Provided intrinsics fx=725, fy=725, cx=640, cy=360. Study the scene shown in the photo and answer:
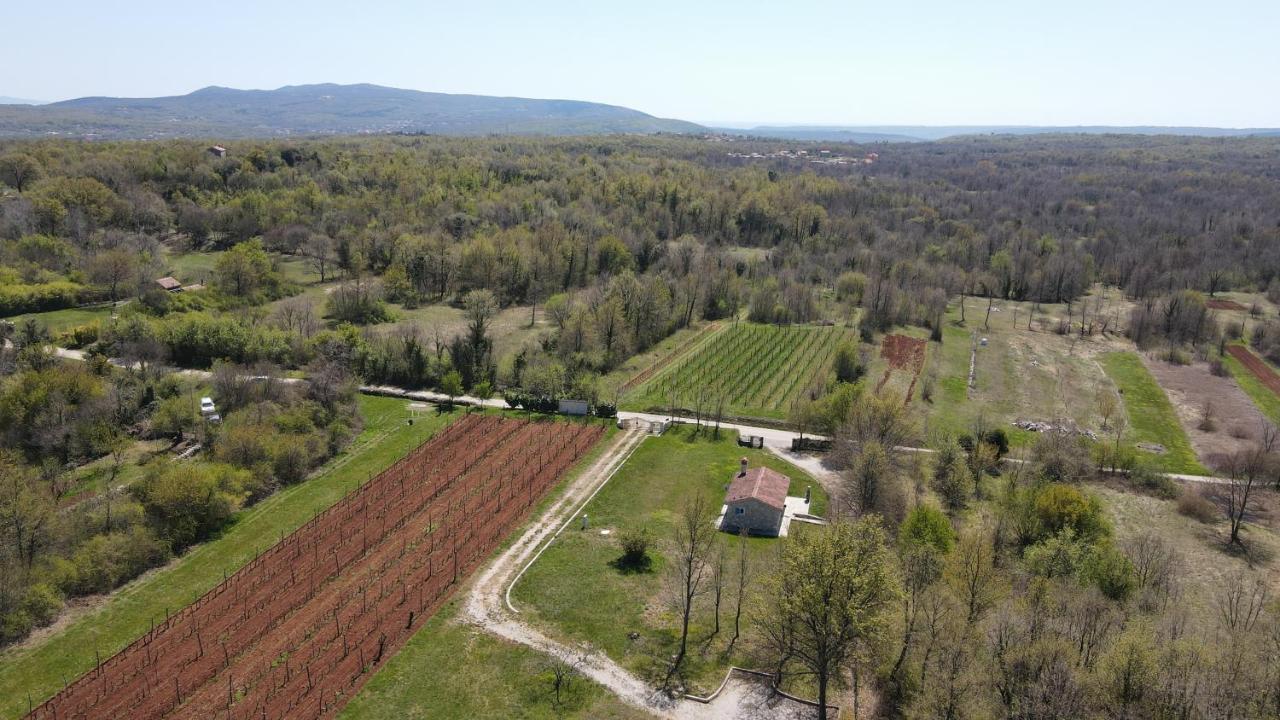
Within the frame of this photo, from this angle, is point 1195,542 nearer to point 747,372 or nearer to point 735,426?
point 735,426

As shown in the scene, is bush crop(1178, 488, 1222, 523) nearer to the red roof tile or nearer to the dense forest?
the dense forest

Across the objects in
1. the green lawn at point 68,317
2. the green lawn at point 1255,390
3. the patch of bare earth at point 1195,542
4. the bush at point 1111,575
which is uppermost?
the green lawn at point 68,317

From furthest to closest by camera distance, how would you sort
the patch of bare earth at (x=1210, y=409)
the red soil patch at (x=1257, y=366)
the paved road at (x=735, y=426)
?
the red soil patch at (x=1257, y=366)
the patch of bare earth at (x=1210, y=409)
the paved road at (x=735, y=426)

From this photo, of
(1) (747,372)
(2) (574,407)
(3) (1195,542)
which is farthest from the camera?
(1) (747,372)

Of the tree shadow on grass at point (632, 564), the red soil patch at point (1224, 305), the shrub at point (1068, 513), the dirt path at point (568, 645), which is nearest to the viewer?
the dirt path at point (568, 645)

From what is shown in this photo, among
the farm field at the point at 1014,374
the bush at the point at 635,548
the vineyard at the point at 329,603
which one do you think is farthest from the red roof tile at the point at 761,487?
the farm field at the point at 1014,374

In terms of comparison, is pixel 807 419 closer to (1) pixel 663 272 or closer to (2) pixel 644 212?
(1) pixel 663 272

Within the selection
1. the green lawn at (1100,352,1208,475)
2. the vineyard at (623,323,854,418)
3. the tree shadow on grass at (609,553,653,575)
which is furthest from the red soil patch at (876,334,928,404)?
the tree shadow on grass at (609,553,653,575)

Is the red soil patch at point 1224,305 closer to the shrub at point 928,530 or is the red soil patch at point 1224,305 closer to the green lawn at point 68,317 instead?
the shrub at point 928,530

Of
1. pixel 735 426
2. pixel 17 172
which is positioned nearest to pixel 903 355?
pixel 735 426
